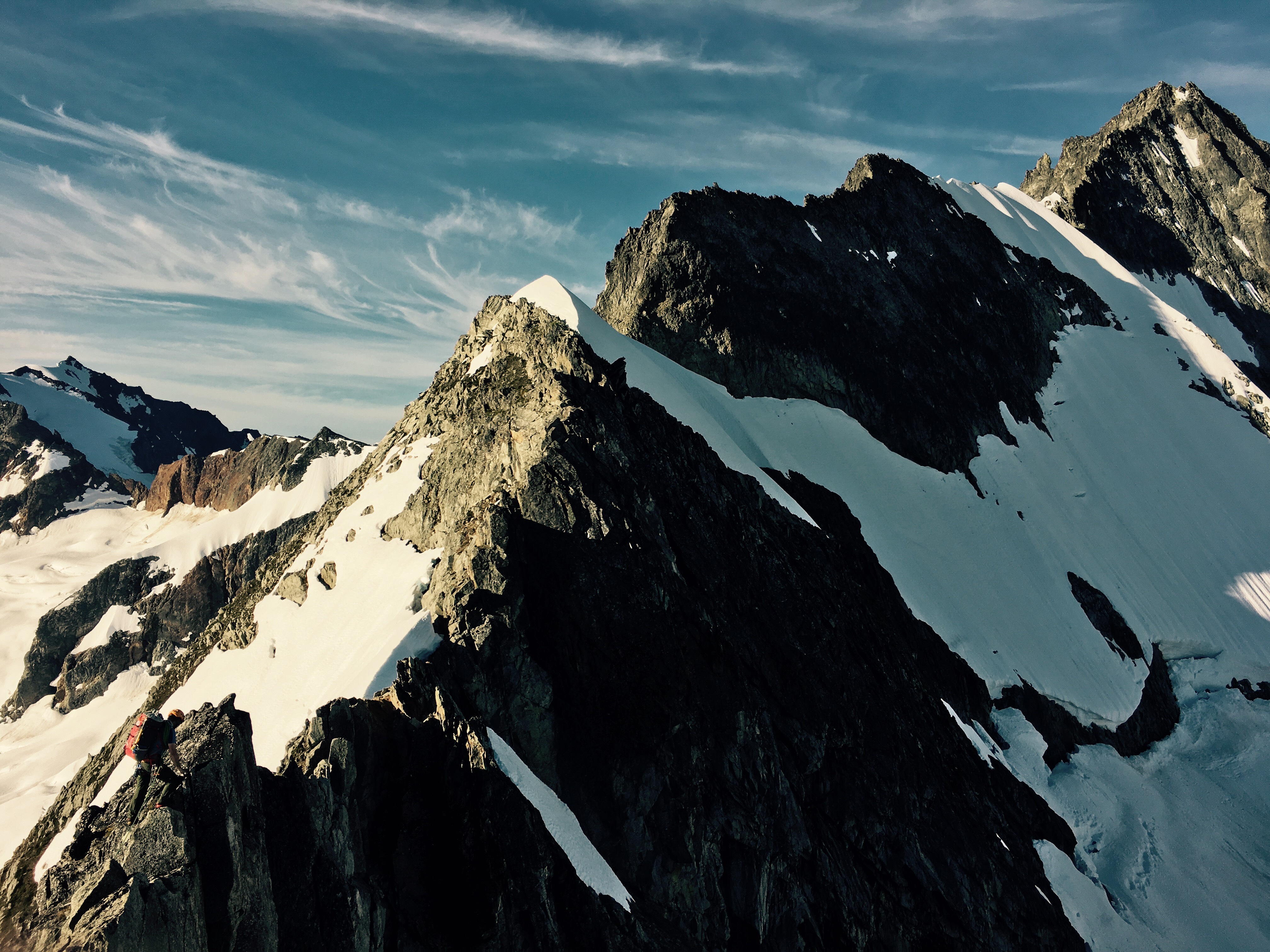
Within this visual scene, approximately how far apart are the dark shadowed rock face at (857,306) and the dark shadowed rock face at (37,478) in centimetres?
14604

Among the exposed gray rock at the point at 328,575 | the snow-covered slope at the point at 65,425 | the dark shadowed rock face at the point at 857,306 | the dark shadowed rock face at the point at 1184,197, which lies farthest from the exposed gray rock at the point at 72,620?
the dark shadowed rock face at the point at 1184,197

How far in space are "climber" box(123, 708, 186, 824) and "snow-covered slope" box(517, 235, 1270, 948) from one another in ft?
82.5

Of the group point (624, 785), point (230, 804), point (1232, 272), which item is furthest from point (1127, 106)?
point (230, 804)

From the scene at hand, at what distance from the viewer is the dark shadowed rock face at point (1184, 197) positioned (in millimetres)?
84875

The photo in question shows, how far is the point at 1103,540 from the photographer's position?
54531 mm

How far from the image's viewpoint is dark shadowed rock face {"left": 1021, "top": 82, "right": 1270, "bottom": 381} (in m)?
84.9

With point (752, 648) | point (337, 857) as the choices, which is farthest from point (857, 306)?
point (337, 857)

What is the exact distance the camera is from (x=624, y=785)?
1844cm

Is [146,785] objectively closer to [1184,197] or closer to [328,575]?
[328,575]

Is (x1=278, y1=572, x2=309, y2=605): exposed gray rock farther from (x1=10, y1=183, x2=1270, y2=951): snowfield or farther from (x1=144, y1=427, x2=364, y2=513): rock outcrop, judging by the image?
(x1=144, y1=427, x2=364, y2=513): rock outcrop

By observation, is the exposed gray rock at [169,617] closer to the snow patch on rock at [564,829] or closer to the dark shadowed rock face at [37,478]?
the dark shadowed rock face at [37,478]

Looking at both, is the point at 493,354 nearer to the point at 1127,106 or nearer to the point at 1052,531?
the point at 1052,531

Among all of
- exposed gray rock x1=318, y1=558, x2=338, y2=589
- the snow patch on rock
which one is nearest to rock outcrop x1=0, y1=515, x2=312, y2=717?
exposed gray rock x1=318, y1=558, x2=338, y2=589

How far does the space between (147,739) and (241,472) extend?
132484mm
